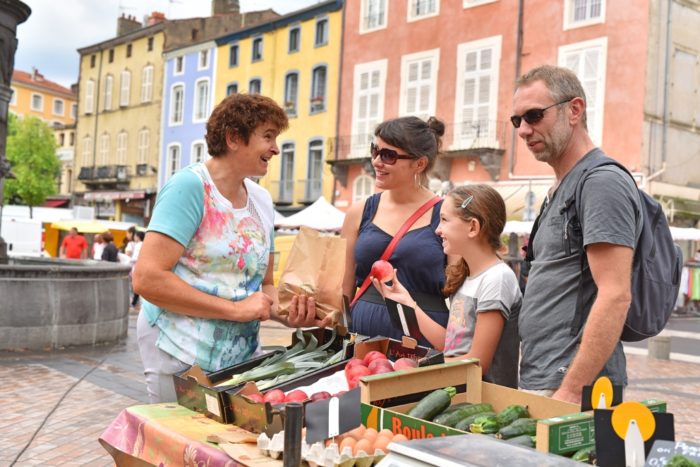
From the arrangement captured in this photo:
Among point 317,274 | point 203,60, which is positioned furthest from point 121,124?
point 317,274

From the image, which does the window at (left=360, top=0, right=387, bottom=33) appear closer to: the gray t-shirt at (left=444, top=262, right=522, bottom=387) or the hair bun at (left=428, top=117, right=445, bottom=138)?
the hair bun at (left=428, top=117, right=445, bottom=138)

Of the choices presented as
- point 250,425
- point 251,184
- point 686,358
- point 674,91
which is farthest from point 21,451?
point 674,91

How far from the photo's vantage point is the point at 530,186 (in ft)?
72.3

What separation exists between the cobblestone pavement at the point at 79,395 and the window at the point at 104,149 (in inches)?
1325

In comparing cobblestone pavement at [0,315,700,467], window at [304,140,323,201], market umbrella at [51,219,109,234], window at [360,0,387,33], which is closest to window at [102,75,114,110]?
market umbrella at [51,219,109,234]

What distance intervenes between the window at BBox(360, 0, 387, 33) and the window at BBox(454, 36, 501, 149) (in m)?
3.89

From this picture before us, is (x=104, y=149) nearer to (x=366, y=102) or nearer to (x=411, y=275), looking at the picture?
(x=366, y=102)

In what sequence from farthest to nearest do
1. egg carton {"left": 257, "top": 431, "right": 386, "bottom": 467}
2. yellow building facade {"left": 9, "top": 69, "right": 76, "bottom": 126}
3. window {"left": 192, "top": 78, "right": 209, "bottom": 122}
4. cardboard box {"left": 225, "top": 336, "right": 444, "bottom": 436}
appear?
yellow building facade {"left": 9, "top": 69, "right": 76, "bottom": 126}, window {"left": 192, "top": 78, "right": 209, "bottom": 122}, cardboard box {"left": 225, "top": 336, "right": 444, "bottom": 436}, egg carton {"left": 257, "top": 431, "right": 386, "bottom": 467}

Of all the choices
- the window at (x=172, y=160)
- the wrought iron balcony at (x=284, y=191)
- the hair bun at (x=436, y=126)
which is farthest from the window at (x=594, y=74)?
the window at (x=172, y=160)

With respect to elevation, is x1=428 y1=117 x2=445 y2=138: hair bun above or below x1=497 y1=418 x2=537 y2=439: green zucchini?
above

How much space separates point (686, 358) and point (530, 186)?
10617mm

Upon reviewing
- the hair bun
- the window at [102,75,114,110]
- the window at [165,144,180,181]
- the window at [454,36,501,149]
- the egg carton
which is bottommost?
the egg carton

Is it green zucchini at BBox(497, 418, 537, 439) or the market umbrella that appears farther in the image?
the market umbrella

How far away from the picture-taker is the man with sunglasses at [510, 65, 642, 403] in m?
2.29
